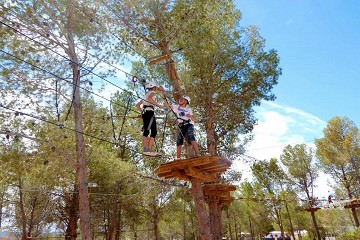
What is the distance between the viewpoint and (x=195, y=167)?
6438 millimetres

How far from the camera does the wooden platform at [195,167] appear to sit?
5945 mm

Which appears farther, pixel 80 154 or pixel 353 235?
pixel 353 235

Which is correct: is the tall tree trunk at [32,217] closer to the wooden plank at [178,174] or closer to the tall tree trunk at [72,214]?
the tall tree trunk at [72,214]

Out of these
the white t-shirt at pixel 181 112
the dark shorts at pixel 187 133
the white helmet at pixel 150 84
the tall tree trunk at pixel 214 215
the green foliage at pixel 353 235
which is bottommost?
the green foliage at pixel 353 235

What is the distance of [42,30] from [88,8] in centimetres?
151

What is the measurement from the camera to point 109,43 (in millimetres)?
9477

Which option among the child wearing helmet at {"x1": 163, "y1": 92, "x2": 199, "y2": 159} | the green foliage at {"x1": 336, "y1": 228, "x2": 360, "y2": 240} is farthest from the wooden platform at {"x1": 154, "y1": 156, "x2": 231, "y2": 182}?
the green foliage at {"x1": 336, "y1": 228, "x2": 360, "y2": 240}

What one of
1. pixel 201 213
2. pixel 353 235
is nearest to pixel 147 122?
pixel 201 213

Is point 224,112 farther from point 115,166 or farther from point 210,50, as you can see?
point 115,166

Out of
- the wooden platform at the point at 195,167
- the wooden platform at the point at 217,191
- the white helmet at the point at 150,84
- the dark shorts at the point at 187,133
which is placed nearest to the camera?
the white helmet at the point at 150,84

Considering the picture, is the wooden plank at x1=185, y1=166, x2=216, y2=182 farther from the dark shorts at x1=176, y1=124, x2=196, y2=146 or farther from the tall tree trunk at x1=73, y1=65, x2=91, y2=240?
the tall tree trunk at x1=73, y1=65, x2=91, y2=240

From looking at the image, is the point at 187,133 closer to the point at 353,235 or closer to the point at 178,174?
the point at 178,174

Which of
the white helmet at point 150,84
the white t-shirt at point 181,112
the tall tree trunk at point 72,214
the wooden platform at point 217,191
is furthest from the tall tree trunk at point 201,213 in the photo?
the tall tree trunk at point 72,214

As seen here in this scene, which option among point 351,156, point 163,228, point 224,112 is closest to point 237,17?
point 224,112
